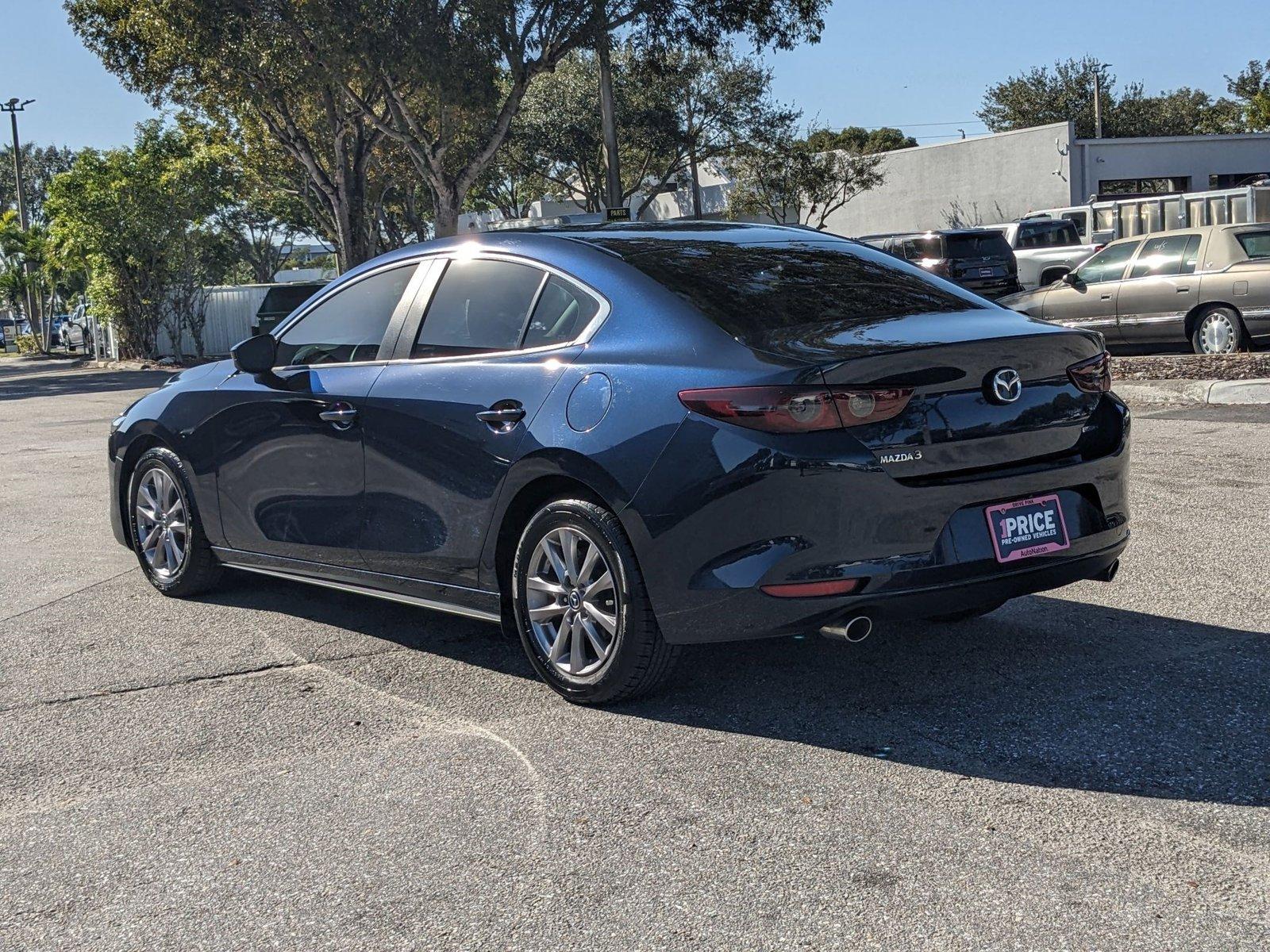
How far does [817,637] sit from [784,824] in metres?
1.88

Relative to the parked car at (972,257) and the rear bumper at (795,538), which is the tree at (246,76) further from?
the rear bumper at (795,538)

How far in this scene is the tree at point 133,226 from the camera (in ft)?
110

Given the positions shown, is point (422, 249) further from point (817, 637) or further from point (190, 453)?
point (817, 637)

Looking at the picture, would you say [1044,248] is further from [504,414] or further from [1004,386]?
[504,414]

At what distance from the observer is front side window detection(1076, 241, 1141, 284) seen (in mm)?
17344

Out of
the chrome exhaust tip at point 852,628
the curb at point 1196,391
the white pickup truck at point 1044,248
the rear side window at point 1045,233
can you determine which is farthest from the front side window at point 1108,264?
the chrome exhaust tip at point 852,628

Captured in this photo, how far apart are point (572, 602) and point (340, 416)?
4.66 feet

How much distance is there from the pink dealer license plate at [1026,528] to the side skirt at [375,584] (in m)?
1.74

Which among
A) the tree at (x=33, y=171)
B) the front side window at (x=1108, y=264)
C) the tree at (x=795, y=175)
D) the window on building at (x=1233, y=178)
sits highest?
the tree at (x=33, y=171)

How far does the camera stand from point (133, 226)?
1324 inches

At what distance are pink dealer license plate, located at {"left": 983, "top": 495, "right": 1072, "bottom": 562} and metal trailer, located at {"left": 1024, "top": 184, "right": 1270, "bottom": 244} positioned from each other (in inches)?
1055

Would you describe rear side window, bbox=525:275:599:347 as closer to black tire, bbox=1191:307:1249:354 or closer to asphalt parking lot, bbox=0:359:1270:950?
asphalt parking lot, bbox=0:359:1270:950

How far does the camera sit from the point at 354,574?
574cm

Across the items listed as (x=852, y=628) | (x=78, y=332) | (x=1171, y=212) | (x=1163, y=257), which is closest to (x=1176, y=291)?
(x=1163, y=257)
